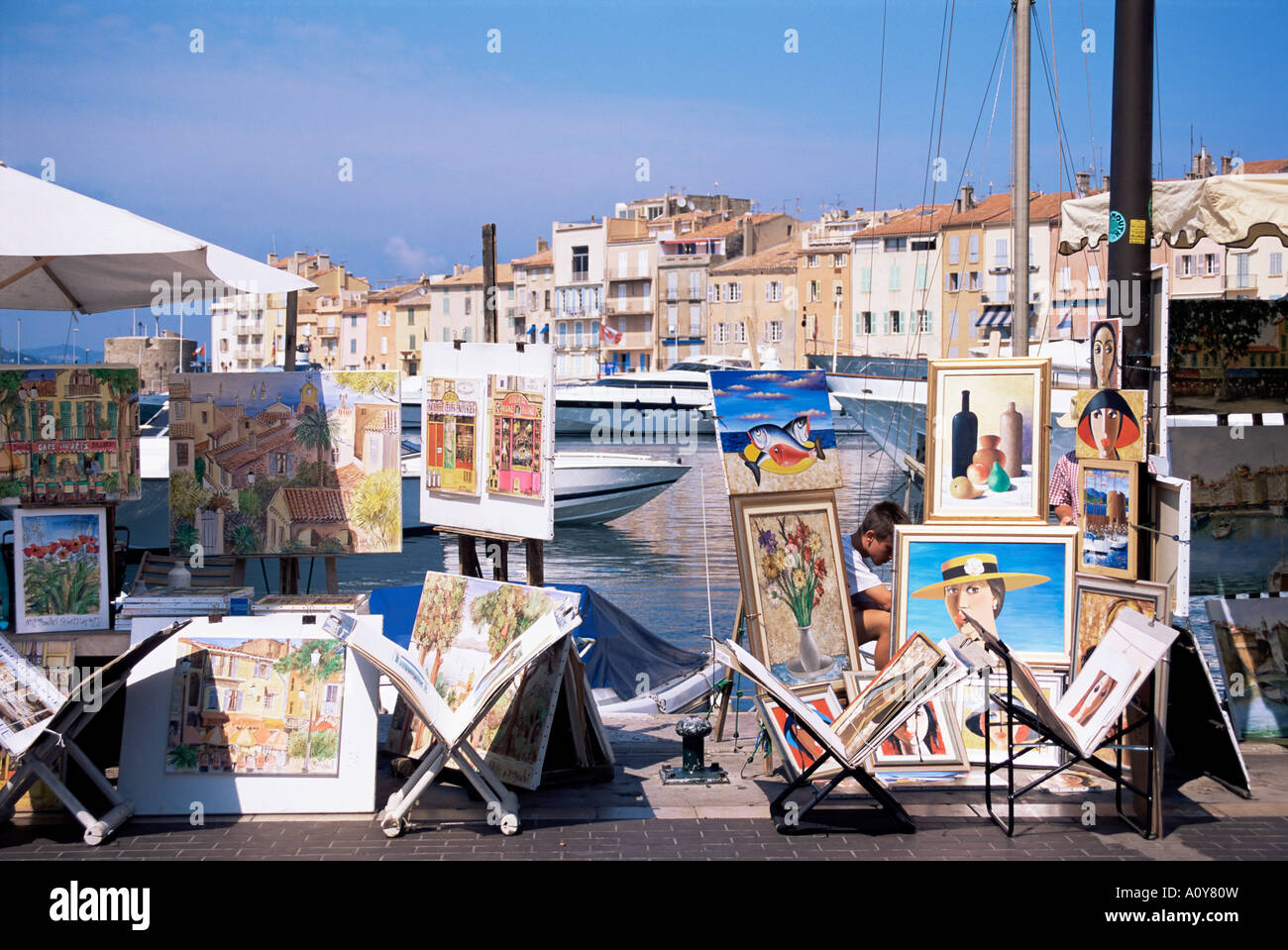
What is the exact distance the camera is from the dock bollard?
562 cm

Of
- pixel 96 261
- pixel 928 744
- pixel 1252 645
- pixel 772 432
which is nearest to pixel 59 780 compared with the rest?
pixel 96 261

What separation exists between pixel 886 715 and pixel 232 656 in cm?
260

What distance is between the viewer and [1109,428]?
584 cm

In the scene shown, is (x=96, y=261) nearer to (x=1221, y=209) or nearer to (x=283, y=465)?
(x=283, y=465)

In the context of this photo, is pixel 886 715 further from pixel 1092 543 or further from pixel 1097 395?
pixel 1097 395

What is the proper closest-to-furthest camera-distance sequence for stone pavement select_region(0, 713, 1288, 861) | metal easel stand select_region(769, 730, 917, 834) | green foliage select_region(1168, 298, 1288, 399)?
stone pavement select_region(0, 713, 1288, 861)
metal easel stand select_region(769, 730, 917, 834)
green foliage select_region(1168, 298, 1288, 399)

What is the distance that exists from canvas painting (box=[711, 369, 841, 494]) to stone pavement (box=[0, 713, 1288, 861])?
4.48ft

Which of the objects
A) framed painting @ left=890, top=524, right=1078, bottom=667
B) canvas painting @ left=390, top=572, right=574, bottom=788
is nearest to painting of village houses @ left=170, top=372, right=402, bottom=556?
canvas painting @ left=390, top=572, right=574, bottom=788

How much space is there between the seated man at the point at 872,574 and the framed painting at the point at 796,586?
0.19 meters

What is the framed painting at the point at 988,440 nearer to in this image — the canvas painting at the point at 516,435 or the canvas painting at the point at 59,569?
the canvas painting at the point at 516,435

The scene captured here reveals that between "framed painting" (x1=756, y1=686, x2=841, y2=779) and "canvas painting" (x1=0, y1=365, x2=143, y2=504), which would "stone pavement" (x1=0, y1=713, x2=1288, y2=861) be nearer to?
"framed painting" (x1=756, y1=686, x2=841, y2=779)

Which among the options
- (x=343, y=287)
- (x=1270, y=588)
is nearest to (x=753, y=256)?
(x=343, y=287)

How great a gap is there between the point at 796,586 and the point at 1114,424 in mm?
1601
